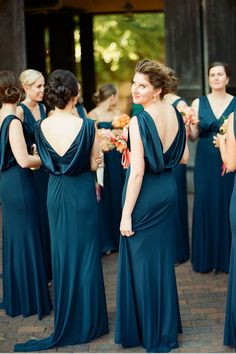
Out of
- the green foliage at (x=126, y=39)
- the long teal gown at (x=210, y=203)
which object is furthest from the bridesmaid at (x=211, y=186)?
the green foliage at (x=126, y=39)

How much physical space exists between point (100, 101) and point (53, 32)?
7.70 metres

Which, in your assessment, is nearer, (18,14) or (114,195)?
(114,195)

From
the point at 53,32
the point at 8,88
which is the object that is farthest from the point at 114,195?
the point at 53,32

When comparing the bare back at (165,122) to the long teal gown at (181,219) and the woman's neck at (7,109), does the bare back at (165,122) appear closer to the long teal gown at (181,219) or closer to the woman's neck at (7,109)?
the woman's neck at (7,109)

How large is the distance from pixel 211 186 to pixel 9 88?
2.58m

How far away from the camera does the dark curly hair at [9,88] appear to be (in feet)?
20.6

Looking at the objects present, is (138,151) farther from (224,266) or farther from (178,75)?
(178,75)

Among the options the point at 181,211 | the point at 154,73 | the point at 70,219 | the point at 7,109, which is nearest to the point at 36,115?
the point at 7,109

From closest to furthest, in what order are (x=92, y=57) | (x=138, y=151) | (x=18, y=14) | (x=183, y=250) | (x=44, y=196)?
(x=138, y=151)
(x=44, y=196)
(x=183, y=250)
(x=18, y=14)
(x=92, y=57)

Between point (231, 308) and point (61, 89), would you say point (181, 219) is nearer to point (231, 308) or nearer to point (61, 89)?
point (231, 308)

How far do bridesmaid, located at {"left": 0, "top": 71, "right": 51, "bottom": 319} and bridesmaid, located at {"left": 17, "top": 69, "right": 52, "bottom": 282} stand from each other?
0.91 ft

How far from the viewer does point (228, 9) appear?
1104 centimetres

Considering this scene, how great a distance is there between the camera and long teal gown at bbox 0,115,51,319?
647 cm

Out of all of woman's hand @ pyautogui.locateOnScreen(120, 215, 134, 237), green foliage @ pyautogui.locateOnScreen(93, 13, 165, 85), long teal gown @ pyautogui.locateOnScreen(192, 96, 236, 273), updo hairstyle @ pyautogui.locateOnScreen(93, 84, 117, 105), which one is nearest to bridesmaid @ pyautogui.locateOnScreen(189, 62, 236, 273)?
long teal gown @ pyautogui.locateOnScreen(192, 96, 236, 273)
